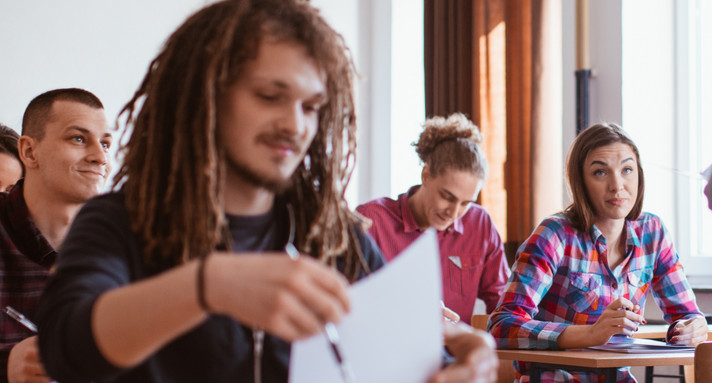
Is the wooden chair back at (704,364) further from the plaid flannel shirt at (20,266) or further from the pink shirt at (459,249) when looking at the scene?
the plaid flannel shirt at (20,266)

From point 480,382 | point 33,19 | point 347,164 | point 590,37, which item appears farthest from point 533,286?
point 33,19

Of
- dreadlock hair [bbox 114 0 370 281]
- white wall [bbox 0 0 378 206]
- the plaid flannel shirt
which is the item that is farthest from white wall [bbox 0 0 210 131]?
dreadlock hair [bbox 114 0 370 281]

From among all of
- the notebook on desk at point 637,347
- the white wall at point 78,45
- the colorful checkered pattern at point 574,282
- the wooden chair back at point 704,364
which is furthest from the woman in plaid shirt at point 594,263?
the white wall at point 78,45

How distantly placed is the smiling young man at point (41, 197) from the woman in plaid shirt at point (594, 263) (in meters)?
1.32

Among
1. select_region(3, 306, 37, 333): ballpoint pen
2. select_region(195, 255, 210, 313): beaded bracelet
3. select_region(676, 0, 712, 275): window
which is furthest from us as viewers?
select_region(676, 0, 712, 275): window

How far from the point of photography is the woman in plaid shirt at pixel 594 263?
7.61ft

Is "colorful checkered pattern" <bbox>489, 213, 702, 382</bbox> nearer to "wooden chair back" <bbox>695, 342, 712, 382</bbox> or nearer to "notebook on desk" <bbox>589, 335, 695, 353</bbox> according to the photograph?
"notebook on desk" <bbox>589, 335, 695, 353</bbox>

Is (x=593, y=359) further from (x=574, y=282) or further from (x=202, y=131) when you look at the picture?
(x=202, y=131)

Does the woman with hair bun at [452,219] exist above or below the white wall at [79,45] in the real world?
below

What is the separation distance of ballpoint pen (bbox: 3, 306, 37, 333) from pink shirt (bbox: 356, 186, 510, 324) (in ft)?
5.15

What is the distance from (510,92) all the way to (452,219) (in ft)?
4.17

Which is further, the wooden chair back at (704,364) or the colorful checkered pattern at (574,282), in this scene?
the colorful checkered pattern at (574,282)

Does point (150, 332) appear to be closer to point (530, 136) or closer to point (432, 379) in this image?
point (432, 379)

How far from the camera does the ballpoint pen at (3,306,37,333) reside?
1702mm
